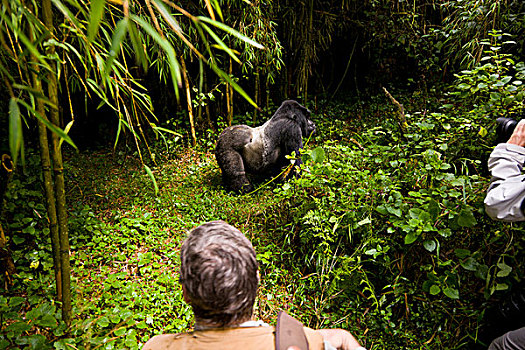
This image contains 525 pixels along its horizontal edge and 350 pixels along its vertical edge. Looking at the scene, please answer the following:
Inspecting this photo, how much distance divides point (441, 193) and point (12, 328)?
8.60 ft

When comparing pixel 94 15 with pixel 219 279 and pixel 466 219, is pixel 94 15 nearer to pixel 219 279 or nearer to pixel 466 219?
pixel 219 279

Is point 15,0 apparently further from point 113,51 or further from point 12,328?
point 12,328

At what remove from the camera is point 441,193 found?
222 cm

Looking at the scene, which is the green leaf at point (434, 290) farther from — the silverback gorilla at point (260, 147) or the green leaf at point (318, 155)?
the silverback gorilla at point (260, 147)

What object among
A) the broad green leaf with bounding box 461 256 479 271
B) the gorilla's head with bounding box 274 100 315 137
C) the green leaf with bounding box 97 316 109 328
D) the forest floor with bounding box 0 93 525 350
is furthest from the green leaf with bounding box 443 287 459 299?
the gorilla's head with bounding box 274 100 315 137

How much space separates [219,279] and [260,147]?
315cm

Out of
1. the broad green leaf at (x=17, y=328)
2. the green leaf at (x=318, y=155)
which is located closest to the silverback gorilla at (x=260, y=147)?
the green leaf at (x=318, y=155)

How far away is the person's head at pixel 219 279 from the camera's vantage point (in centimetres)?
101

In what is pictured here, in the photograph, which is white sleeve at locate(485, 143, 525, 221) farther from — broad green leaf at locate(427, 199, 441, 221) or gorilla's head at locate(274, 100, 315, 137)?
gorilla's head at locate(274, 100, 315, 137)

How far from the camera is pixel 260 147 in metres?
4.09

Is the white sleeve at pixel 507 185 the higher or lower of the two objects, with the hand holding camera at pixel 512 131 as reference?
lower

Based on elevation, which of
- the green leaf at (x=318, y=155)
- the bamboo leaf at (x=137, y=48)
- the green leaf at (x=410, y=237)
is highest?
the bamboo leaf at (x=137, y=48)

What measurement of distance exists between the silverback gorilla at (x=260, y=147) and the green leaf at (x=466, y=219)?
218 cm

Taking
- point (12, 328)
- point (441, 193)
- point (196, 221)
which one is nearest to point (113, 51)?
point (12, 328)
